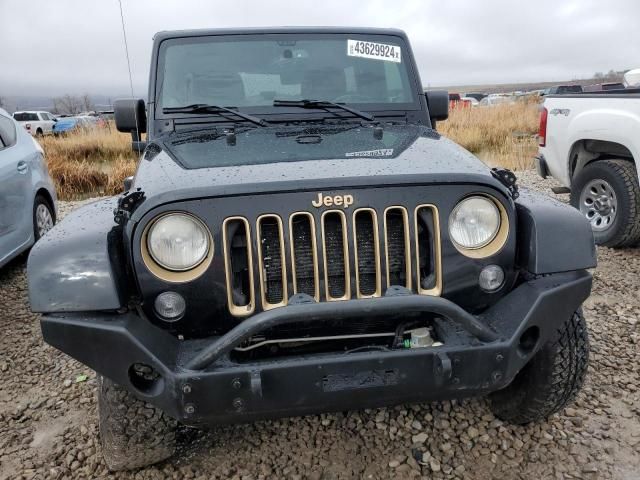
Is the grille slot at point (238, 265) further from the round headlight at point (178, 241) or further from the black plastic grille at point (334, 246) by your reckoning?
the black plastic grille at point (334, 246)

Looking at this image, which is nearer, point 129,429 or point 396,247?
point 396,247

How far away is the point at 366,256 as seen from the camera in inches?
74.2

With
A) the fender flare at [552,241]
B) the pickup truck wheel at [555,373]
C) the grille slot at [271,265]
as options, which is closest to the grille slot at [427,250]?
the fender flare at [552,241]

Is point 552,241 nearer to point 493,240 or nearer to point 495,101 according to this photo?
point 493,240

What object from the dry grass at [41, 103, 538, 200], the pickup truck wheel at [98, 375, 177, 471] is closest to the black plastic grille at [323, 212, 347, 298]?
the pickup truck wheel at [98, 375, 177, 471]

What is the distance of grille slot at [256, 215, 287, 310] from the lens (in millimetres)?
1801

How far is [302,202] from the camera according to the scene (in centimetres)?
180

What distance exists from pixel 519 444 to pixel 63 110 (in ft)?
220

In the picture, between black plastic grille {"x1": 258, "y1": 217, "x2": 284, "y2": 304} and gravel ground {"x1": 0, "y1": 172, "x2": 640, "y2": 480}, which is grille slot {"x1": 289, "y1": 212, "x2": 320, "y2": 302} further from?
gravel ground {"x1": 0, "y1": 172, "x2": 640, "y2": 480}

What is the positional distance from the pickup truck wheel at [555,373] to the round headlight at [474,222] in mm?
505

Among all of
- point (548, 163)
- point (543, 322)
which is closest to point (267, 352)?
point (543, 322)

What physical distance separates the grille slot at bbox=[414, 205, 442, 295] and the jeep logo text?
24 cm

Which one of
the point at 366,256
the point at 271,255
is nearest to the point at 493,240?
the point at 366,256

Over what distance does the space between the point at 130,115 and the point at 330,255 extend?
1.93m
